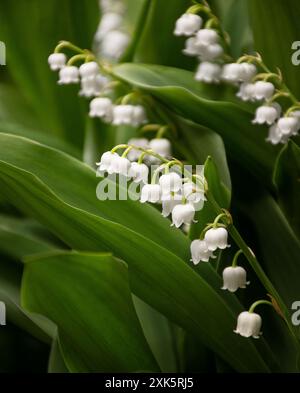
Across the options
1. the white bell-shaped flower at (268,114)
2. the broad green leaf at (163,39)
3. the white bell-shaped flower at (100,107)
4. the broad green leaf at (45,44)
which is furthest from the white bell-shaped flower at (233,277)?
the broad green leaf at (45,44)

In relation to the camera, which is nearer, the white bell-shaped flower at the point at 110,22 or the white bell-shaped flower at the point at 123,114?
the white bell-shaped flower at the point at 123,114

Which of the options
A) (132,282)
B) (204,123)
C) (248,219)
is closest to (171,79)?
(204,123)

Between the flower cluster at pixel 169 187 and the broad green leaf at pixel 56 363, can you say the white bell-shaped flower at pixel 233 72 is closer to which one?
the flower cluster at pixel 169 187

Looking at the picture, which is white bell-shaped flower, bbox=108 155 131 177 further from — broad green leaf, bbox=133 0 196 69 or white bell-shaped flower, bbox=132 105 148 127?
broad green leaf, bbox=133 0 196 69

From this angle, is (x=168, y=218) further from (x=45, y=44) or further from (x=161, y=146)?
(x=45, y=44)

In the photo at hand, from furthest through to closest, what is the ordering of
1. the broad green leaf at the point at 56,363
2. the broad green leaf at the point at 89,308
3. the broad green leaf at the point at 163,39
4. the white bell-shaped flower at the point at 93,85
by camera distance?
1. the broad green leaf at the point at 163,39
2. the white bell-shaped flower at the point at 93,85
3. the broad green leaf at the point at 56,363
4. the broad green leaf at the point at 89,308

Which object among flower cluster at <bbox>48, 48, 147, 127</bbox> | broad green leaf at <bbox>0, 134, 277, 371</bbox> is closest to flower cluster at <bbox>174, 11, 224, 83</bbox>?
flower cluster at <bbox>48, 48, 147, 127</bbox>
